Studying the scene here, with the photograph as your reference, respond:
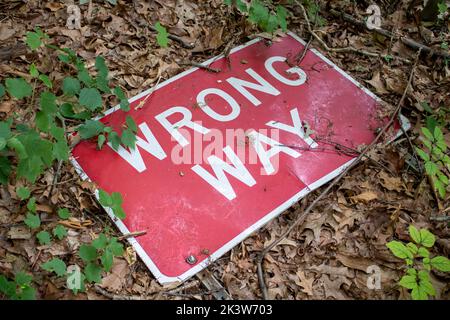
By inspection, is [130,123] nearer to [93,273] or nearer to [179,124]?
[179,124]

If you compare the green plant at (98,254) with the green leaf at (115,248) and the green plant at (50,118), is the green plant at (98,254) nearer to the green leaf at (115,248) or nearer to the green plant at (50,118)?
the green leaf at (115,248)

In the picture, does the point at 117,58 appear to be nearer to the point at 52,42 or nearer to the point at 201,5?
the point at 52,42

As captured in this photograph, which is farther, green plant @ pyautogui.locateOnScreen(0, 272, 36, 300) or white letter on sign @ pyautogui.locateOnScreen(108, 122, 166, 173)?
white letter on sign @ pyautogui.locateOnScreen(108, 122, 166, 173)

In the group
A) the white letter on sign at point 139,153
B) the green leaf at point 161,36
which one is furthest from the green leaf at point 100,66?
the green leaf at point 161,36

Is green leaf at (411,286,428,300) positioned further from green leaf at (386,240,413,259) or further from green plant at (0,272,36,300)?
green plant at (0,272,36,300)

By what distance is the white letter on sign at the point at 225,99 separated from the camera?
3.09 metres

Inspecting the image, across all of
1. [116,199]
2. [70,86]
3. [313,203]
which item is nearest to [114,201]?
[116,199]

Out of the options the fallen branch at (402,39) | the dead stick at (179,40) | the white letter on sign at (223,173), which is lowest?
the white letter on sign at (223,173)

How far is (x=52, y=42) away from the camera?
11.2ft

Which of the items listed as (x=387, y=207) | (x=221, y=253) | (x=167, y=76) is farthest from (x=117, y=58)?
(x=387, y=207)

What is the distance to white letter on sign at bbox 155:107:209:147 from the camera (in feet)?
9.70

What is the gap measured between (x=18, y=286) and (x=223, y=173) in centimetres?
138

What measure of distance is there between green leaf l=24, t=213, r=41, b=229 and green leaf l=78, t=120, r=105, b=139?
2.15 ft

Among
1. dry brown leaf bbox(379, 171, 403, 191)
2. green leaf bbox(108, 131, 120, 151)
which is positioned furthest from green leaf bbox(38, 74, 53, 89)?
dry brown leaf bbox(379, 171, 403, 191)
